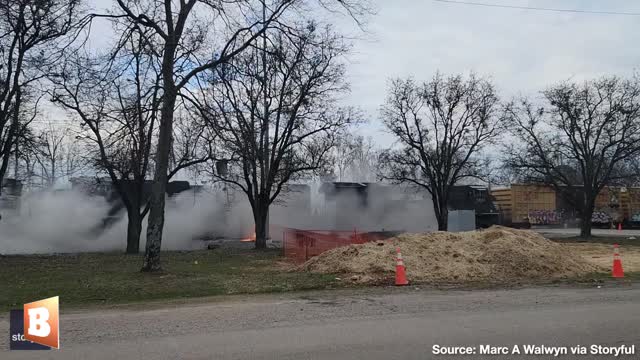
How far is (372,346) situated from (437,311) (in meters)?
3.08

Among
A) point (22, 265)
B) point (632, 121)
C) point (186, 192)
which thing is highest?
point (632, 121)

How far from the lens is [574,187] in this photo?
3731 cm

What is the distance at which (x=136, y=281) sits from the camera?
13.7 m

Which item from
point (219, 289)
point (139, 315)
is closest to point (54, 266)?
point (219, 289)

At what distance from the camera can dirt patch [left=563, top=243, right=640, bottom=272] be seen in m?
18.4

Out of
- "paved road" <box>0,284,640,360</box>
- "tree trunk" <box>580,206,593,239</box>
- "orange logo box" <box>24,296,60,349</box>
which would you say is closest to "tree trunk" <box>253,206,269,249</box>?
"paved road" <box>0,284,640,360</box>

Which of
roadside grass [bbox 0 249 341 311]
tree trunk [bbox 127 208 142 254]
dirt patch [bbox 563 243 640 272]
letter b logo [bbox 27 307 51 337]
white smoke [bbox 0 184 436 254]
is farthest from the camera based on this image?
white smoke [bbox 0 184 436 254]

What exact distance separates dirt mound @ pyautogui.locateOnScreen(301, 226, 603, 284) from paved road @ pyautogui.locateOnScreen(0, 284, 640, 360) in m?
3.29

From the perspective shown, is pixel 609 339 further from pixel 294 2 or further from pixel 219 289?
pixel 294 2

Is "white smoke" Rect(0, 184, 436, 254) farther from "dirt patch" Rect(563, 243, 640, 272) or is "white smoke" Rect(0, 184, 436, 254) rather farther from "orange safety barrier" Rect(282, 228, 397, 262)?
"dirt patch" Rect(563, 243, 640, 272)

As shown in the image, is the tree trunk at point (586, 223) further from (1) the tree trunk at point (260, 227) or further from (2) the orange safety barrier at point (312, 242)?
(1) the tree trunk at point (260, 227)

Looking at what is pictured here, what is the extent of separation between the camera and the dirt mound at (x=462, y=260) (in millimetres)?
15062

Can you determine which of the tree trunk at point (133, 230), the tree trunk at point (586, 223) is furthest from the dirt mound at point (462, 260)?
the tree trunk at point (586, 223)

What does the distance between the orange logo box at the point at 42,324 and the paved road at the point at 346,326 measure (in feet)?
0.64
